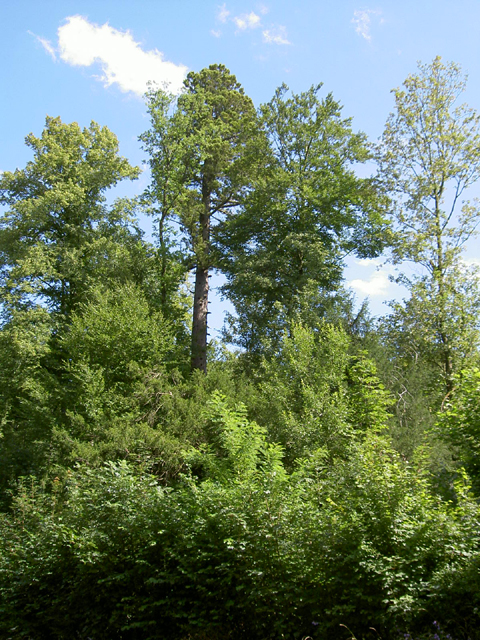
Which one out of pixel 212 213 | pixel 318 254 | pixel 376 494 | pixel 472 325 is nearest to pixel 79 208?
pixel 212 213

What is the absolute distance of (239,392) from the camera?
1666cm

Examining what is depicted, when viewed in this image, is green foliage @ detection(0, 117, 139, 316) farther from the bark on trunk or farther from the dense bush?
the dense bush

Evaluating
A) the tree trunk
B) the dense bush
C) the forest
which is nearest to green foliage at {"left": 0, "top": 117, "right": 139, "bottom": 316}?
the forest

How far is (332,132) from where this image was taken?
68.9 ft

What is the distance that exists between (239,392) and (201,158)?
1006 cm

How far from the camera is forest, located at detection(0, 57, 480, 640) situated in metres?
5.28

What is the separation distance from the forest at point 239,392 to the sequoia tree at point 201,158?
0.12 metres

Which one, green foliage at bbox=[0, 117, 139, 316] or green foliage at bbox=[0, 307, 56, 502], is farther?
green foliage at bbox=[0, 117, 139, 316]

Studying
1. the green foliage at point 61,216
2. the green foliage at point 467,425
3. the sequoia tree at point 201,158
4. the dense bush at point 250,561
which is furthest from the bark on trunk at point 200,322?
the green foliage at point 467,425

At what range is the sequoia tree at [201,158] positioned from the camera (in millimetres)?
20703

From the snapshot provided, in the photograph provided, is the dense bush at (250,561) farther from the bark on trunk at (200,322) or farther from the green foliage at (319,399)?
the bark on trunk at (200,322)

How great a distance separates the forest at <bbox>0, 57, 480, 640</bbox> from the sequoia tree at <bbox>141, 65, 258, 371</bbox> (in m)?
0.12

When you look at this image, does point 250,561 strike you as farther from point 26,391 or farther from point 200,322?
point 200,322

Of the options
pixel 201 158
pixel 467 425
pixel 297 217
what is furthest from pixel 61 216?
pixel 467 425
